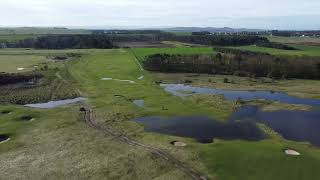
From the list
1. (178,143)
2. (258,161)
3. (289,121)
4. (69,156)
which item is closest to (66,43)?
(289,121)

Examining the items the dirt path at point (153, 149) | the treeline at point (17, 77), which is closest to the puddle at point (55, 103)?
the dirt path at point (153, 149)

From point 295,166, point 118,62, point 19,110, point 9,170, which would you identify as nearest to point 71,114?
point 19,110

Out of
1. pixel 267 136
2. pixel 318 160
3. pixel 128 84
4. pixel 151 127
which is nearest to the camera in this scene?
pixel 318 160

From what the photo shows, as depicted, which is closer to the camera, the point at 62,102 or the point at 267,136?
the point at 267,136

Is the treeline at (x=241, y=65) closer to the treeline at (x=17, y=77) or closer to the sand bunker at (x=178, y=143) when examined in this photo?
the treeline at (x=17, y=77)

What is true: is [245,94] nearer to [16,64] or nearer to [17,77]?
[17,77]

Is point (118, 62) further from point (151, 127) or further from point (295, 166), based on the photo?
point (295, 166)
